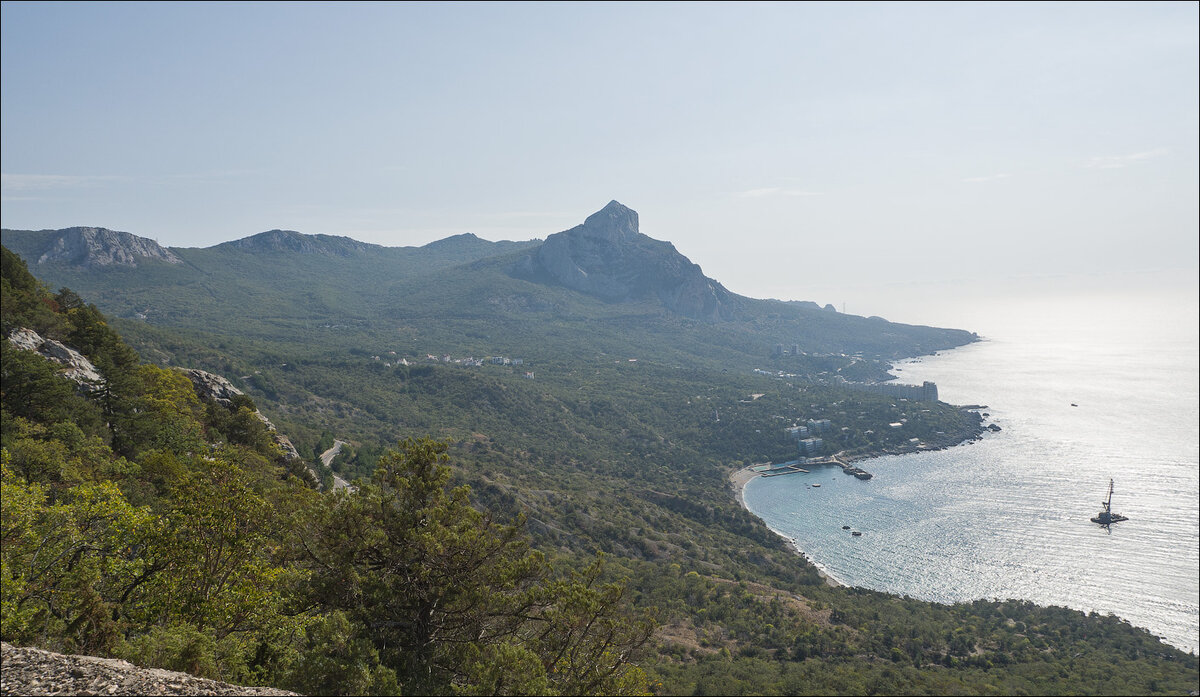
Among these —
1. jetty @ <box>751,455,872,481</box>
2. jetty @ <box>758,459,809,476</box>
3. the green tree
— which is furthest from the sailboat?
the green tree

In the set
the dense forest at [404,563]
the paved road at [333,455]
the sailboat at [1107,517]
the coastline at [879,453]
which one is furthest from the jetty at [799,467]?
the paved road at [333,455]

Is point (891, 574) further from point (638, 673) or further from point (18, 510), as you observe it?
point (18, 510)

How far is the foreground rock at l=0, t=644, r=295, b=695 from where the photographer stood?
6.25m

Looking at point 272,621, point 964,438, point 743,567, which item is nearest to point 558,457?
point 743,567

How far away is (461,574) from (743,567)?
137 ft

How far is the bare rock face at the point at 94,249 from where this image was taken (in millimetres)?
148250

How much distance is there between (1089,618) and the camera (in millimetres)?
38094

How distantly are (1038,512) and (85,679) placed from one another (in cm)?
7748

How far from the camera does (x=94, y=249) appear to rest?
150 meters

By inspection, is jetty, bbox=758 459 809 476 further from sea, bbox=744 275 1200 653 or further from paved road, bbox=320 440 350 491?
paved road, bbox=320 440 350 491

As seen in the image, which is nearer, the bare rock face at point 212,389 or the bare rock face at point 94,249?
the bare rock face at point 212,389

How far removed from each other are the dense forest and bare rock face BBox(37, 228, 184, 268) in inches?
4374

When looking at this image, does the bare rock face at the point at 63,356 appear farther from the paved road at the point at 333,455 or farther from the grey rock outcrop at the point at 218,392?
the paved road at the point at 333,455

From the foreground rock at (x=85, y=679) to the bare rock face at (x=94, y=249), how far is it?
193515 mm
